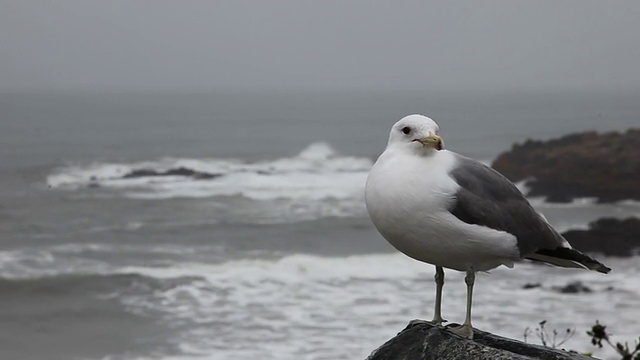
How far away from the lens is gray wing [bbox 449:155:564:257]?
3.32 m

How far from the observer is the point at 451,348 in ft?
11.3

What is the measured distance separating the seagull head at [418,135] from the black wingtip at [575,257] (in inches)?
25.5

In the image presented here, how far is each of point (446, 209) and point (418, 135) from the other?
11.2 inches

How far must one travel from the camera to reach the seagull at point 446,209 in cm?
323

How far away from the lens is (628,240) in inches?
773

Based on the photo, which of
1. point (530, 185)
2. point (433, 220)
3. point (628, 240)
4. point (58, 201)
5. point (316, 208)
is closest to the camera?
point (433, 220)

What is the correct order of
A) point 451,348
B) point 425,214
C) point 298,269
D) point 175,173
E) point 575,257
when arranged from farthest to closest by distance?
point 175,173 < point 298,269 < point 575,257 < point 451,348 < point 425,214

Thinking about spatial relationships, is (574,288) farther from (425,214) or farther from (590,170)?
(425,214)

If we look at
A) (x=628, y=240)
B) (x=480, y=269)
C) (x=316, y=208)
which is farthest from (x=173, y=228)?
(x=480, y=269)

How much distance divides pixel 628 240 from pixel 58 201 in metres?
16.3

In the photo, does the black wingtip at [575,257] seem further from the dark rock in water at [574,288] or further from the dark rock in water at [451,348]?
the dark rock in water at [574,288]

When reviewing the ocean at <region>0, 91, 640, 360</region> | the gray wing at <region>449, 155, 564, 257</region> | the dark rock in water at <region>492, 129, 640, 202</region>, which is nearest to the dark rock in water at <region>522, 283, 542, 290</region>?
the ocean at <region>0, 91, 640, 360</region>

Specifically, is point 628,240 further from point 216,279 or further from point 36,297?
point 36,297

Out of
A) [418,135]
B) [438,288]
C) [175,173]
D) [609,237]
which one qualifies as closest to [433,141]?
[418,135]
